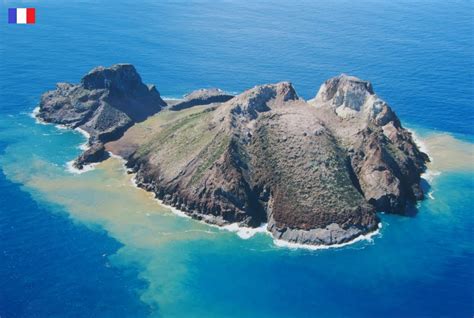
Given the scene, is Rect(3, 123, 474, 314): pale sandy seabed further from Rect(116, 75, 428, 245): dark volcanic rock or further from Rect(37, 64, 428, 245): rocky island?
Rect(116, 75, 428, 245): dark volcanic rock

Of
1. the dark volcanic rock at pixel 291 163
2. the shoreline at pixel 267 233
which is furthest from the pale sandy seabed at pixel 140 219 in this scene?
the dark volcanic rock at pixel 291 163

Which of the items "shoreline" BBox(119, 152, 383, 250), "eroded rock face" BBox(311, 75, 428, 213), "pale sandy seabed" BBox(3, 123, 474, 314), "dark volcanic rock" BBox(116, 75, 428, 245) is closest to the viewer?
"pale sandy seabed" BBox(3, 123, 474, 314)

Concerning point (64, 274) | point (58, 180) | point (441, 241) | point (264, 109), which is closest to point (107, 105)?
point (58, 180)

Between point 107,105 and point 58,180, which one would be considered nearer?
point 58,180

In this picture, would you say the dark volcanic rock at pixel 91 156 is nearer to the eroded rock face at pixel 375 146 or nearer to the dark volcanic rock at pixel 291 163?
the dark volcanic rock at pixel 291 163

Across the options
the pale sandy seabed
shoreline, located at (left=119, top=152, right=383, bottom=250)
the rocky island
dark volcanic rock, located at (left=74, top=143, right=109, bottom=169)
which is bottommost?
the pale sandy seabed

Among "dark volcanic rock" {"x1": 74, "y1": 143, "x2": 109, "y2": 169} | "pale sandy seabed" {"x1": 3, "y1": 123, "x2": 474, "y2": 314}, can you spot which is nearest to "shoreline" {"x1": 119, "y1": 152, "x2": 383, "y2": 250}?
"pale sandy seabed" {"x1": 3, "y1": 123, "x2": 474, "y2": 314}

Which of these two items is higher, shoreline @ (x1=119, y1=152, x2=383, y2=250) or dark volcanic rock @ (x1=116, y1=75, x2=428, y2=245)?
dark volcanic rock @ (x1=116, y1=75, x2=428, y2=245)

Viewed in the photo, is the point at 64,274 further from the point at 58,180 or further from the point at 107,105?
the point at 107,105
